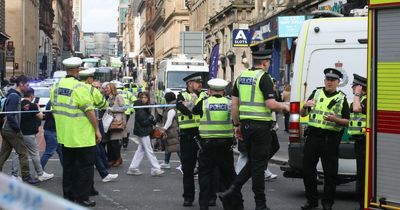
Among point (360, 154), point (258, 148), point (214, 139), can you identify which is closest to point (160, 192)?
point (214, 139)

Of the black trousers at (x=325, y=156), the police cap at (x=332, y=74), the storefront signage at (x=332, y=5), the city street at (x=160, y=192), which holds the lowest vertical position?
the city street at (x=160, y=192)

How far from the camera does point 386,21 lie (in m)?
6.73

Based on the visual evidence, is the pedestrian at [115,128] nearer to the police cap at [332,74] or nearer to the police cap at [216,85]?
the police cap at [216,85]

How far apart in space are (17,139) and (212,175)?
12.3 ft

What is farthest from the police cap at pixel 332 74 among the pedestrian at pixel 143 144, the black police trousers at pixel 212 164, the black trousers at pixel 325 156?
the pedestrian at pixel 143 144

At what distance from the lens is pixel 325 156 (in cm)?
923

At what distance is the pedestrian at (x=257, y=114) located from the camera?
864cm

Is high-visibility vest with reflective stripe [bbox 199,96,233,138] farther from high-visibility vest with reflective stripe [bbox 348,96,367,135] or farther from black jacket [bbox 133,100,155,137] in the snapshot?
black jacket [bbox 133,100,155,137]

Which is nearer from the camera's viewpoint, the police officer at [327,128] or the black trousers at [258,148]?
the black trousers at [258,148]

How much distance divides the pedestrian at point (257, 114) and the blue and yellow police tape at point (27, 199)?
4.97 m

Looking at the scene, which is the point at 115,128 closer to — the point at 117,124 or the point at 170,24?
the point at 117,124

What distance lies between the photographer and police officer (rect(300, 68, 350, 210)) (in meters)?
9.11

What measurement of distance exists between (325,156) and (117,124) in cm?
608

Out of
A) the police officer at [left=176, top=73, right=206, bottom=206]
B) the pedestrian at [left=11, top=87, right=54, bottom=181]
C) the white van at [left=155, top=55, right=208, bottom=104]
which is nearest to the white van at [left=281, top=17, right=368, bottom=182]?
the police officer at [left=176, top=73, right=206, bottom=206]
